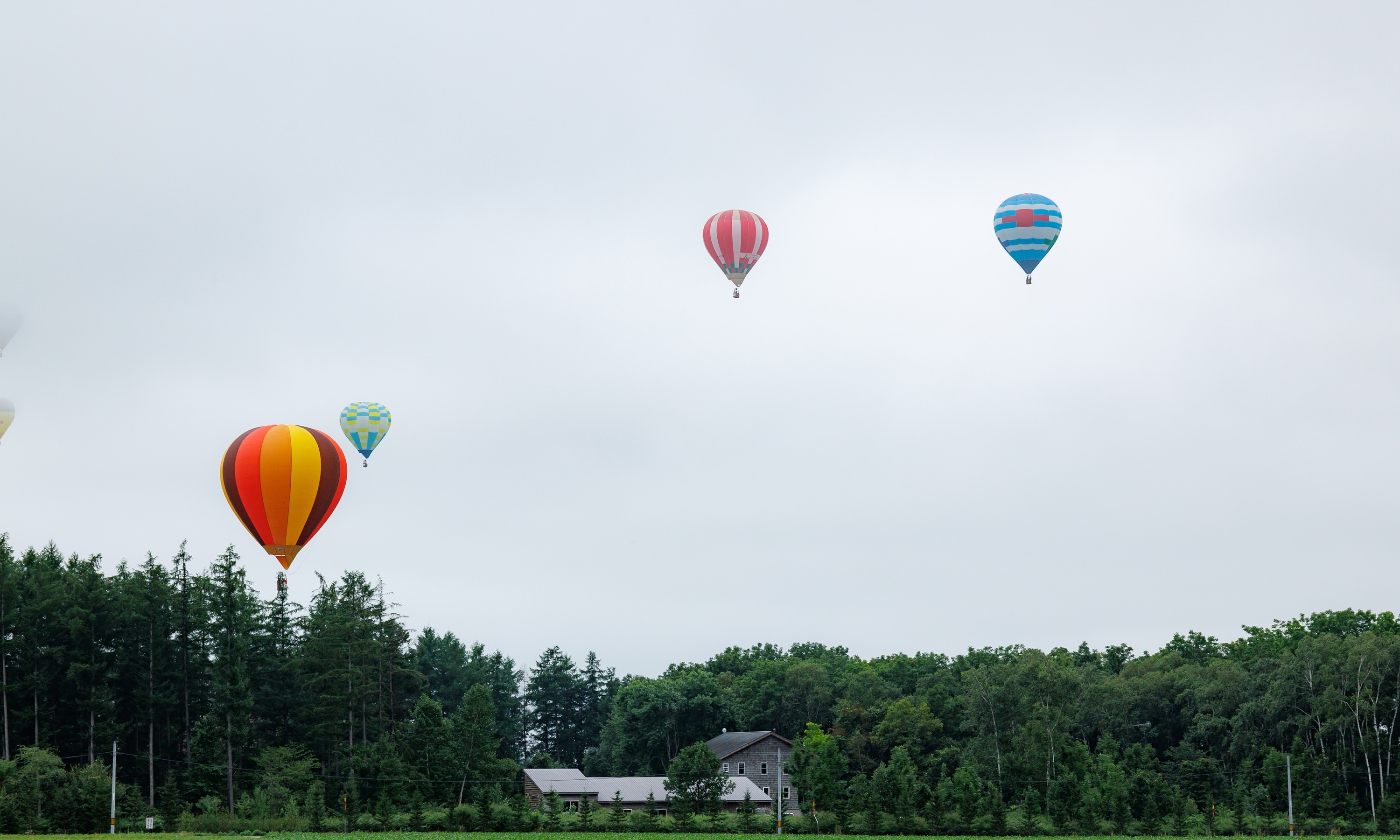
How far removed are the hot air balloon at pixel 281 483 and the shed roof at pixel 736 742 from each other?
1857 inches

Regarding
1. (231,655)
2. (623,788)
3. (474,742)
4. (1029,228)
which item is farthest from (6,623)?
(1029,228)

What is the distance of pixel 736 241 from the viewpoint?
1817 inches

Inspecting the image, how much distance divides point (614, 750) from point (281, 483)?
56904 mm

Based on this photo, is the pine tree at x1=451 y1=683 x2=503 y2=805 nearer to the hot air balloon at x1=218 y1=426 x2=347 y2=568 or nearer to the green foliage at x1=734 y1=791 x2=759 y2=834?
the green foliage at x1=734 y1=791 x2=759 y2=834

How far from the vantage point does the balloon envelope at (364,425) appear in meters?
55.5

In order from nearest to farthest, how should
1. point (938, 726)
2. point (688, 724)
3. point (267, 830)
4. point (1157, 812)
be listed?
1. point (267, 830)
2. point (1157, 812)
3. point (938, 726)
4. point (688, 724)

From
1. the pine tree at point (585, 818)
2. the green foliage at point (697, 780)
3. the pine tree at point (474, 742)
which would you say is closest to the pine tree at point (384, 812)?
the pine tree at point (474, 742)

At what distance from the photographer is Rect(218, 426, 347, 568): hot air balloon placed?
36.1m

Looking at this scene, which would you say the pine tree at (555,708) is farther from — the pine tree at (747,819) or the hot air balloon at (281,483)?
the hot air balloon at (281,483)

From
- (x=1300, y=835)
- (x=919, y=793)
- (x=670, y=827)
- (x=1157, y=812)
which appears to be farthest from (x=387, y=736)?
(x=1300, y=835)

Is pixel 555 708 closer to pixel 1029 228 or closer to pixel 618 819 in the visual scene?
pixel 618 819

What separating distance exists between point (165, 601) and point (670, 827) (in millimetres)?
26286

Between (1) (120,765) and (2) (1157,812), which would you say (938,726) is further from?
(1) (120,765)

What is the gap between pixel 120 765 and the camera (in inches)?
2414
